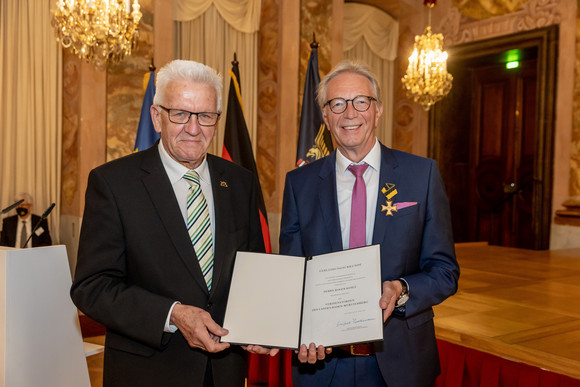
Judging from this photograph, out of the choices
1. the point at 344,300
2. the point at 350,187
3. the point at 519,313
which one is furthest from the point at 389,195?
the point at 519,313

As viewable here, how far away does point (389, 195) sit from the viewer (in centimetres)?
192

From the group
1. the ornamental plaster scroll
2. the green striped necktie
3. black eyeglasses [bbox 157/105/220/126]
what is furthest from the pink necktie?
the ornamental plaster scroll

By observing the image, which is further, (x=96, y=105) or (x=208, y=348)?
(x=96, y=105)

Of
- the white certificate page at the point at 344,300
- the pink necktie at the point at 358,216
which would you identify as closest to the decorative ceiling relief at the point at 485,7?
the pink necktie at the point at 358,216

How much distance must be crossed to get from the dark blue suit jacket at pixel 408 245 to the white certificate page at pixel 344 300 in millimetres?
214

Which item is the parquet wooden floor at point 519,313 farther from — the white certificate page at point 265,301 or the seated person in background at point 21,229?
the seated person in background at point 21,229

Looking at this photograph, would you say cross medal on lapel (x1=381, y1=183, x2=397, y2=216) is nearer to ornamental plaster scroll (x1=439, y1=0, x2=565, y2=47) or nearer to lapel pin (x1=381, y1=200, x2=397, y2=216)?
lapel pin (x1=381, y1=200, x2=397, y2=216)

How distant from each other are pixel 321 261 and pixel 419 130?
8.91 metres

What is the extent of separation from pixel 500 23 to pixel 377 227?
805 centimetres

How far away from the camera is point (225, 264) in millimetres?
1779

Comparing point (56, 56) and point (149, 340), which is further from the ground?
point (56, 56)

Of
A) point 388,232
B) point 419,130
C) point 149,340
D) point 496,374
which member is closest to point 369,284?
point 388,232

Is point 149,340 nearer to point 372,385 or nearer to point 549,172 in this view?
point 372,385

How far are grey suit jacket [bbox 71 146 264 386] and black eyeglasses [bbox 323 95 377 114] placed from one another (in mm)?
617
